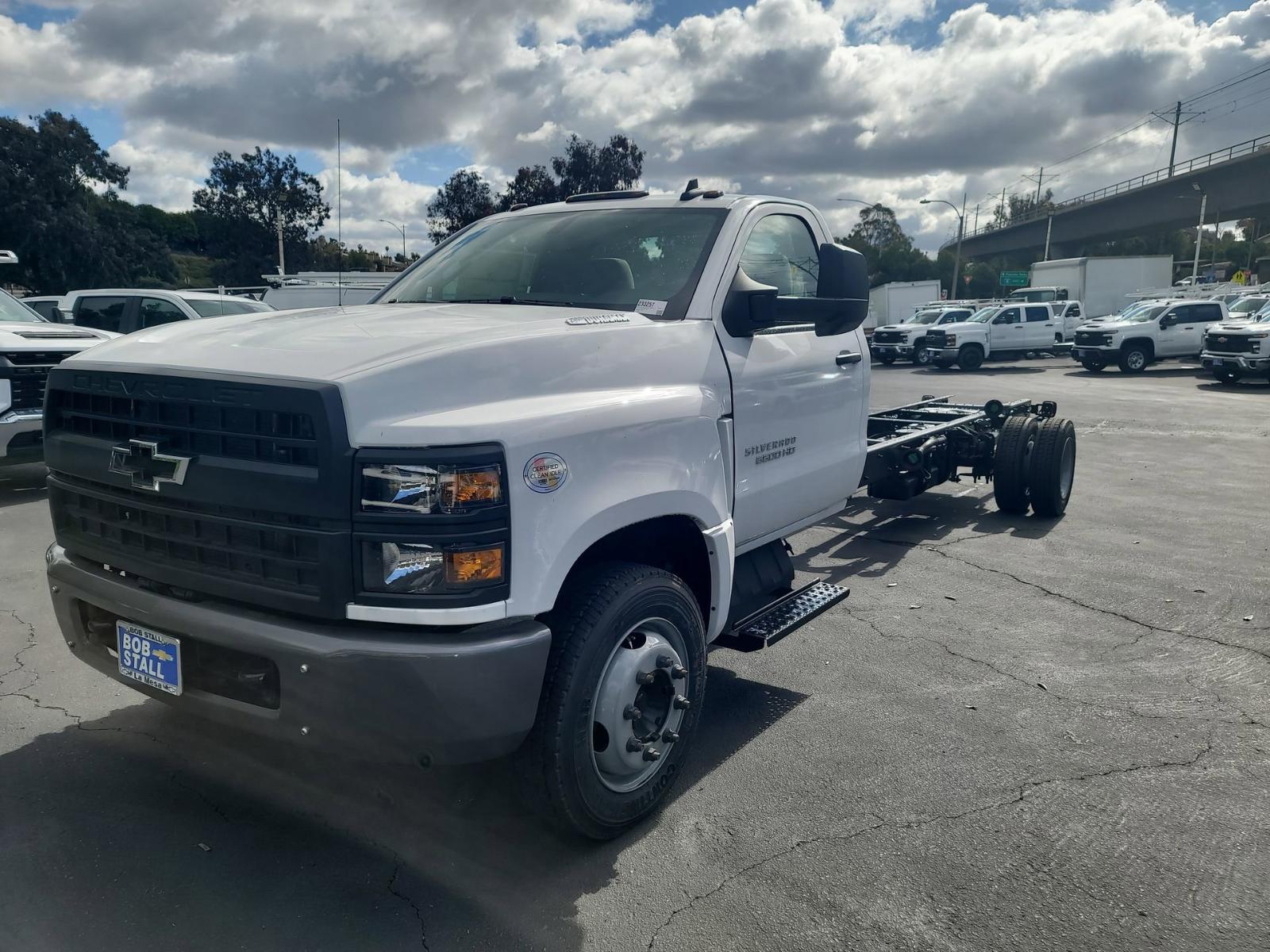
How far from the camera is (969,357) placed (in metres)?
29.7

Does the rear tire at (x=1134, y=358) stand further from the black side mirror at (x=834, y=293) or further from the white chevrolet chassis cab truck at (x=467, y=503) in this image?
the white chevrolet chassis cab truck at (x=467, y=503)

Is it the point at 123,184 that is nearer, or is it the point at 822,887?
the point at 822,887

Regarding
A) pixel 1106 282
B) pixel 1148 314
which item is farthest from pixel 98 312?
pixel 1106 282

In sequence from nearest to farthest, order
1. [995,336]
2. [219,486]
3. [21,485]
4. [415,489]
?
[415,489] → [219,486] → [21,485] → [995,336]

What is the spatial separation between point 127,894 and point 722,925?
175cm

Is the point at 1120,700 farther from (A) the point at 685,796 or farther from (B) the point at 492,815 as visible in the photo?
(B) the point at 492,815

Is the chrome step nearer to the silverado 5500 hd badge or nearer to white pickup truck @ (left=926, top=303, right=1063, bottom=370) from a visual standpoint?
the silverado 5500 hd badge

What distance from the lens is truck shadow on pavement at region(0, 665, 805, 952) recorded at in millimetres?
2688

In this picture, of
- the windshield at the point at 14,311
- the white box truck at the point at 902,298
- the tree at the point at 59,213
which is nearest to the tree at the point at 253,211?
the tree at the point at 59,213

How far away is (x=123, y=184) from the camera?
44.7 metres

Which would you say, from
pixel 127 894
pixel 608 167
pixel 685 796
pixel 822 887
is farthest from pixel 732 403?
pixel 608 167

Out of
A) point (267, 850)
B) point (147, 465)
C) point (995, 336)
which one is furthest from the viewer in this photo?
point (995, 336)

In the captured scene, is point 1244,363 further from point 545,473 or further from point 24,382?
point 545,473

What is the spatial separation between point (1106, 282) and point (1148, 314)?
60.3ft
